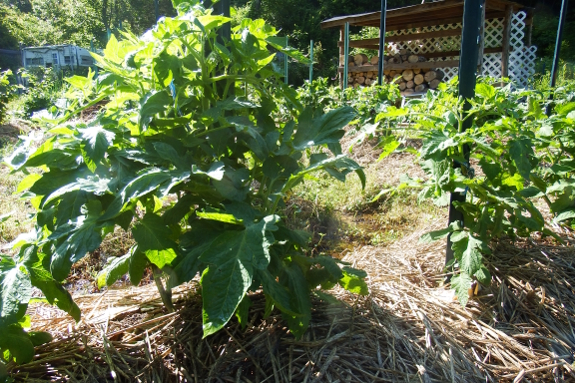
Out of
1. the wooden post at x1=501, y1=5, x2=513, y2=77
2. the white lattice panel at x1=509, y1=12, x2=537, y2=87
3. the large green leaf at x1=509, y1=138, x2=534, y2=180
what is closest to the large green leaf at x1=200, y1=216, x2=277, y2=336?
the large green leaf at x1=509, y1=138, x2=534, y2=180

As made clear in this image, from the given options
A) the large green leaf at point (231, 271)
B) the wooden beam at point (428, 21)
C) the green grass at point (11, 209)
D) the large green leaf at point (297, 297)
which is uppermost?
the wooden beam at point (428, 21)

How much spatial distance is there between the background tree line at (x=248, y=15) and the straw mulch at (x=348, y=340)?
1898cm

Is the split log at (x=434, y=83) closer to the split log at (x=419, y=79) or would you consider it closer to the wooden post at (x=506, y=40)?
the split log at (x=419, y=79)

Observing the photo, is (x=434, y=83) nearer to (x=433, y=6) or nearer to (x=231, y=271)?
(x=433, y=6)

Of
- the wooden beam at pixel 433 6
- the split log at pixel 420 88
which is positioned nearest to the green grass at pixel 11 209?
the wooden beam at pixel 433 6

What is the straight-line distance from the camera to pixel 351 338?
1.39m

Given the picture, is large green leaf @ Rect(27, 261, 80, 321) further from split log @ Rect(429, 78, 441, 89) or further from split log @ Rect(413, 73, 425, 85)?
split log @ Rect(413, 73, 425, 85)

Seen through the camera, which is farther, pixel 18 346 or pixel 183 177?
pixel 18 346

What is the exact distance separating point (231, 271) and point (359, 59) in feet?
40.2

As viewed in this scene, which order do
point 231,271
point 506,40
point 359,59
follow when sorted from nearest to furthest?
point 231,271
point 506,40
point 359,59

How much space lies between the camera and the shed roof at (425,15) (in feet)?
34.1

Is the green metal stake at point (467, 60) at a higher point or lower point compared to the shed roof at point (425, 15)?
lower

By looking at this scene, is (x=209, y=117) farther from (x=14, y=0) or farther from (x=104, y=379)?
(x=14, y=0)

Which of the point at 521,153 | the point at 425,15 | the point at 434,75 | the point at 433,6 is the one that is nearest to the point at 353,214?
the point at 521,153
